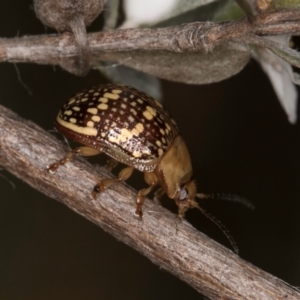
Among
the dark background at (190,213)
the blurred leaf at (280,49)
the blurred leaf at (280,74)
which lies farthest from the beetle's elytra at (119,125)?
the dark background at (190,213)

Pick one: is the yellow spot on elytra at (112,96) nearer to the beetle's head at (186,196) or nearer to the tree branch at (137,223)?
the tree branch at (137,223)

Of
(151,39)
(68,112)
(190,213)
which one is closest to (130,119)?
(68,112)

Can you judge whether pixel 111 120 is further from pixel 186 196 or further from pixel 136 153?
pixel 186 196

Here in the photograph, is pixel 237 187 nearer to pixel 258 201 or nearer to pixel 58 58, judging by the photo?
pixel 258 201

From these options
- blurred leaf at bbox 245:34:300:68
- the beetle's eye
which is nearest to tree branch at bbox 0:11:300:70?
blurred leaf at bbox 245:34:300:68

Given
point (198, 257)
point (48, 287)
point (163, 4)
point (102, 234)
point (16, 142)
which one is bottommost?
point (48, 287)

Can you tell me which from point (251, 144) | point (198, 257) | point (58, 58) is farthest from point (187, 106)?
point (198, 257)

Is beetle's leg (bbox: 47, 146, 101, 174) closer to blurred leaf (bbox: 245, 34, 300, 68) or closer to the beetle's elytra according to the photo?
the beetle's elytra
